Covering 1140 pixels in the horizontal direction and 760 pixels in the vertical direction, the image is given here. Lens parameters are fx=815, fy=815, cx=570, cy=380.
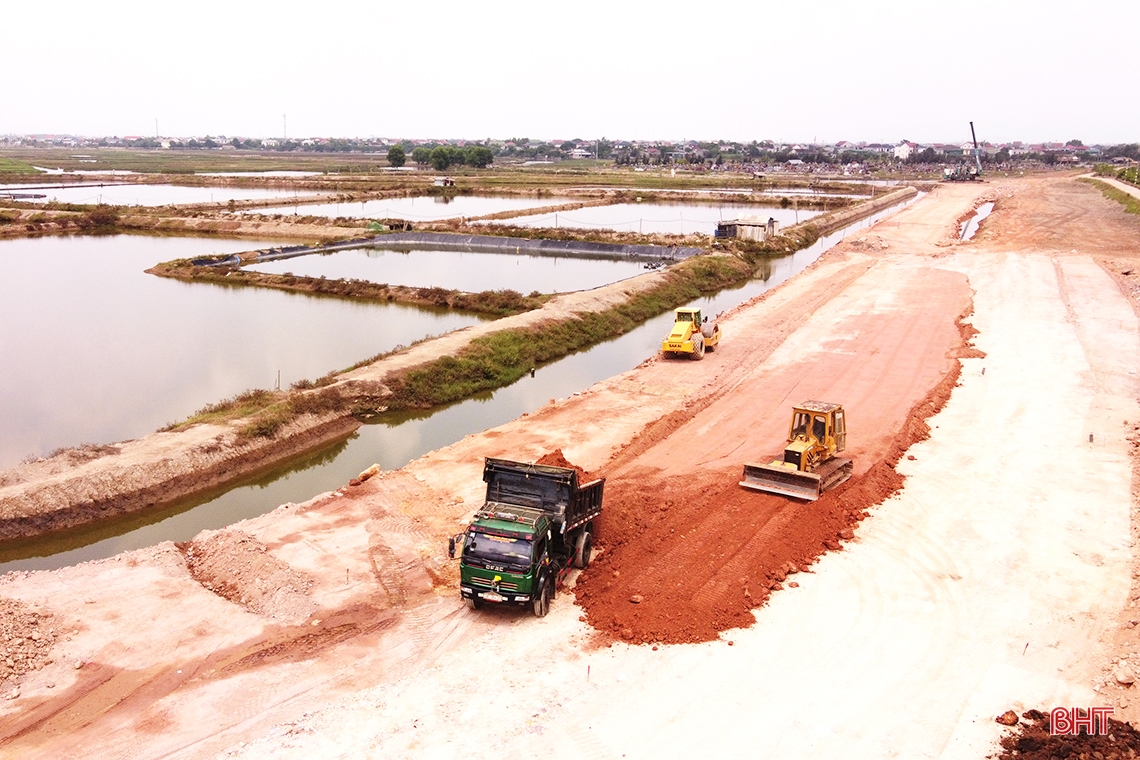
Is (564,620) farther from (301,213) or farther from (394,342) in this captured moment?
(301,213)

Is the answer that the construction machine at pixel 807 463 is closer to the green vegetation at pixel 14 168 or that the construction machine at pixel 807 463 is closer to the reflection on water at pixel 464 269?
the reflection on water at pixel 464 269

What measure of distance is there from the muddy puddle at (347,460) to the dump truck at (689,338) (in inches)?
95.8

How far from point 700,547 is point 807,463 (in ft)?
13.0

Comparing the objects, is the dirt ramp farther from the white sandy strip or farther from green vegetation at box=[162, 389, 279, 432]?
green vegetation at box=[162, 389, 279, 432]

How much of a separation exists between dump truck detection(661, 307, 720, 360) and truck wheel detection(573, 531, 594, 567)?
50.9ft

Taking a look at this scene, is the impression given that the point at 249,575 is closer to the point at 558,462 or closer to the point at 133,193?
the point at 558,462

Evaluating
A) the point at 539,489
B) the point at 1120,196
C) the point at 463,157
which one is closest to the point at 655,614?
the point at 539,489

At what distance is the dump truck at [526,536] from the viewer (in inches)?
534

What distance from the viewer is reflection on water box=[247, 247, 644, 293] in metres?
47.0

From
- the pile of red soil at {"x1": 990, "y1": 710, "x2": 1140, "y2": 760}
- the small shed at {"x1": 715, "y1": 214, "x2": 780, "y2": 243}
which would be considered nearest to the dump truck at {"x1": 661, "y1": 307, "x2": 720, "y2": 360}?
the pile of red soil at {"x1": 990, "y1": 710, "x2": 1140, "y2": 760}

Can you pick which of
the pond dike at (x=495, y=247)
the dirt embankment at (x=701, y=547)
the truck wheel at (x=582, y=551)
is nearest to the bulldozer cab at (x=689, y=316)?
the dirt embankment at (x=701, y=547)

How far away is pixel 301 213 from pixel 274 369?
51.8 metres

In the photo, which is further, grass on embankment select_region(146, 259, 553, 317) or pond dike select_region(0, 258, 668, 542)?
grass on embankment select_region(146, 259, 553, 317)

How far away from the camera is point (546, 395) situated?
29.0 meters
